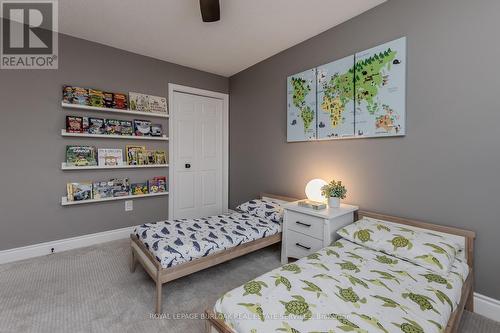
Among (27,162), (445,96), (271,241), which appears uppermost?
(445,96)

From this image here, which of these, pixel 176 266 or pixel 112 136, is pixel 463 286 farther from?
pixel 112 136

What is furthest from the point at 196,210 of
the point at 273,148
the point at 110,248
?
the point at 273,148

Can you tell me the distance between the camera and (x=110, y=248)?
111 inches

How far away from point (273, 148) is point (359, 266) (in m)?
1.99

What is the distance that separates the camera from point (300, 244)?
2291 mm

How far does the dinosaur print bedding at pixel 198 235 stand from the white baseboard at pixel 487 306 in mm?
1608

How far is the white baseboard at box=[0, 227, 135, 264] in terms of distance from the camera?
2.48 metres

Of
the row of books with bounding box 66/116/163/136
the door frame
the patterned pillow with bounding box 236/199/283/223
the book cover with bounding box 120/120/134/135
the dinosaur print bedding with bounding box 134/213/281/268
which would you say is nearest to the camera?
the dinosaur print bedding with bounding box 134/213/281/268

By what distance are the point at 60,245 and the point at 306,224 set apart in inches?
111

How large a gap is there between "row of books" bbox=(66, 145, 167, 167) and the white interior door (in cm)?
31

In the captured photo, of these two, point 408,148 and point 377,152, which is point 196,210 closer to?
point 377,152

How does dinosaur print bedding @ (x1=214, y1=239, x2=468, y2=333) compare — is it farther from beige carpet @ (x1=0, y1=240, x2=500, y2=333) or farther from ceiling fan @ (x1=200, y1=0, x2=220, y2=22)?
ceiling fan @ (x1=200, y1=0, x2=220, y2=22)

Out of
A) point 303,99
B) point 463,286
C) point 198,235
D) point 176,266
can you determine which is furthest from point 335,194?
point 176,266

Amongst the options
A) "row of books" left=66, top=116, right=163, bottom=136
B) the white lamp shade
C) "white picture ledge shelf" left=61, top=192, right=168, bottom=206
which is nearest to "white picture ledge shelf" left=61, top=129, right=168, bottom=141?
"row of books" left=66, top=116, right=163, bottom=136
